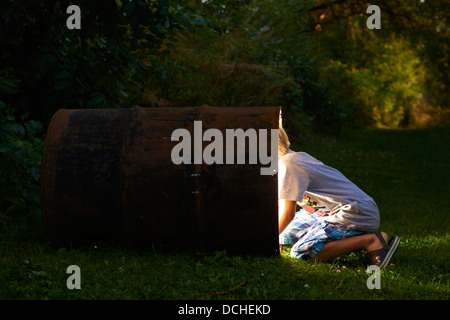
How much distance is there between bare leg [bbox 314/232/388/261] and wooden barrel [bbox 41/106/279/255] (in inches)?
16.1

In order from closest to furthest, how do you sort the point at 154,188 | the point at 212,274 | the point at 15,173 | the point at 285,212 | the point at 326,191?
the point at 212,274 → the point at 154,188 → the point at 285,212 → the point at 326,191 → the point at 15,173

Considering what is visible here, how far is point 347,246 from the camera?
3.81 meters

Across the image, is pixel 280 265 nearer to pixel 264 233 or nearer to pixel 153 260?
pixel 264 233

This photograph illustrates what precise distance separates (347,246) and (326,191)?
0.43 metres

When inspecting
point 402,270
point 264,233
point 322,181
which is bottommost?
point 402,270

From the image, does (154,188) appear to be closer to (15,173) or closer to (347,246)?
(347,246)

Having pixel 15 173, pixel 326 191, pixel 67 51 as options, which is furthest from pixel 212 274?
pixel 67 51

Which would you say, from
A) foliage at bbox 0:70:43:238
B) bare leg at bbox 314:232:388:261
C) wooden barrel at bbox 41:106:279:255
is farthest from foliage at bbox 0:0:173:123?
bare leg at bbox 314:232:388:261

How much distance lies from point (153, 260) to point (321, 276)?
1.15 m

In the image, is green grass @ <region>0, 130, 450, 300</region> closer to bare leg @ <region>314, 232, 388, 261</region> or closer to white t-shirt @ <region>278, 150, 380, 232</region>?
bare leg @ <region>314, 232, 388, 261</region>

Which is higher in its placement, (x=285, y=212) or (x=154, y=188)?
(x=154, y=188)

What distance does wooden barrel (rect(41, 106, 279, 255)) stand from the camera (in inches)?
136
